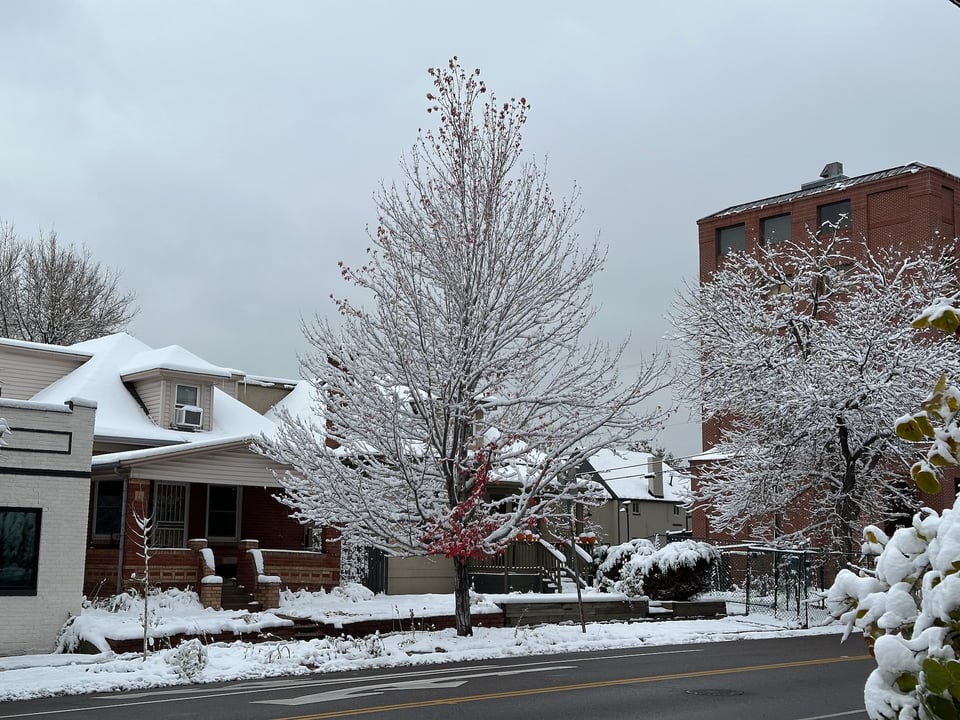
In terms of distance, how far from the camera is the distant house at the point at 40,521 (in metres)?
19.1

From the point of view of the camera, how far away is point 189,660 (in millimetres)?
15195

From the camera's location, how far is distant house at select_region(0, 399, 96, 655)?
62.7 ft

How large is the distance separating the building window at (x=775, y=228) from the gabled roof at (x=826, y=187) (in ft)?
2.23

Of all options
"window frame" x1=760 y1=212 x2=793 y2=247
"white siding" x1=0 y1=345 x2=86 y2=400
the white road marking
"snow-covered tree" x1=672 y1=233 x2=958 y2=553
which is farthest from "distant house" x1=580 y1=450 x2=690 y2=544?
the white road marking

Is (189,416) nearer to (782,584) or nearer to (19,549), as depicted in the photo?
(19,549)

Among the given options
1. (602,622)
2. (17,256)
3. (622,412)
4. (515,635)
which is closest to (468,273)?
(622,412)

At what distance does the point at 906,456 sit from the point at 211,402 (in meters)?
19.3

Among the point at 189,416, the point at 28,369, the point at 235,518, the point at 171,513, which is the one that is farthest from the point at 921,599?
the point at 28,369

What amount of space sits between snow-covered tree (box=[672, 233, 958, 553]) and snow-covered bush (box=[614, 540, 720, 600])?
3.61m

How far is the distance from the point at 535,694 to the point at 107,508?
17.4 metres

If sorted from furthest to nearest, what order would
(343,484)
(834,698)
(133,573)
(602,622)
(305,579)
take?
(305,579)
(602,622)
(133,573)
(343,484)
(834,698)

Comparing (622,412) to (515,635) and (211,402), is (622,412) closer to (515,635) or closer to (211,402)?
(515,635)

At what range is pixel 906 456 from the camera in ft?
95.6

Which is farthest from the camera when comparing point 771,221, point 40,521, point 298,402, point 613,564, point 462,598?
point 771,221
